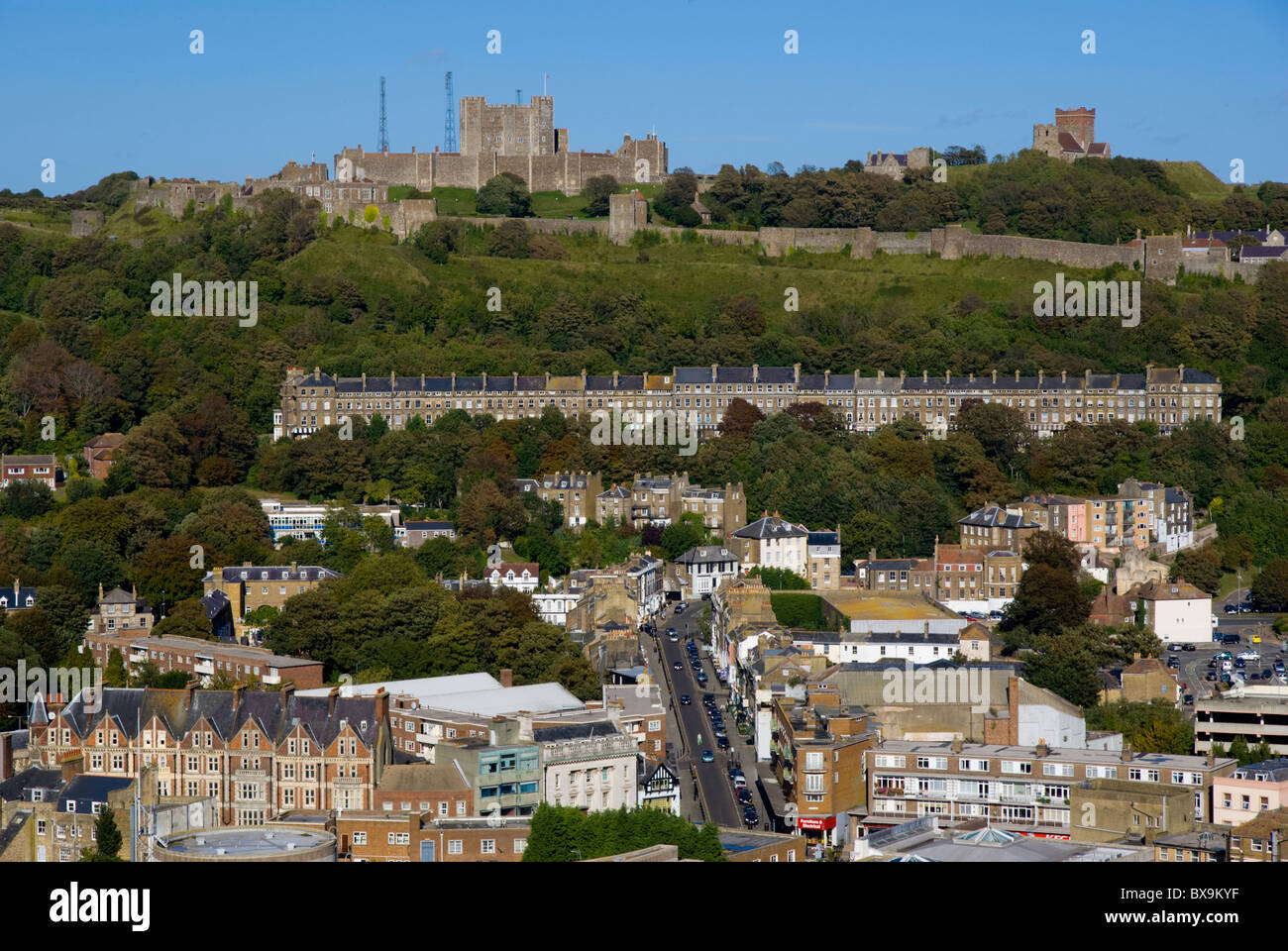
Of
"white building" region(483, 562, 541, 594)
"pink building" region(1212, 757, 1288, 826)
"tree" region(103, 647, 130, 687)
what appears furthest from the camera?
"white building" region(483, 562, 541, 594)

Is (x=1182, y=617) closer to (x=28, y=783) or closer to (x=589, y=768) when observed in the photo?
(x=589, y=768)

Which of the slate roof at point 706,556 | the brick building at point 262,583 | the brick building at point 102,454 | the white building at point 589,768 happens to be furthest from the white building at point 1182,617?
the brick building at point 102,454

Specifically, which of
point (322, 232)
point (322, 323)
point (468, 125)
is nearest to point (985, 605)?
point (322, 323)

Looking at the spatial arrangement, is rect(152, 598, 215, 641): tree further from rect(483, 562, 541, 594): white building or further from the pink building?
the pink building

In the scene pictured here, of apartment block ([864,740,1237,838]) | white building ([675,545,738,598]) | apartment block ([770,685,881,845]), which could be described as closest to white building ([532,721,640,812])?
apartment block ([770,685,881,845])
